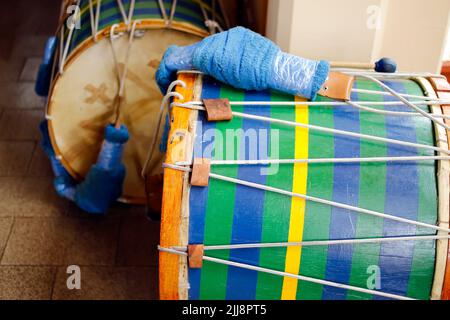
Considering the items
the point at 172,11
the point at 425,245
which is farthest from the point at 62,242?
the point at 425,245

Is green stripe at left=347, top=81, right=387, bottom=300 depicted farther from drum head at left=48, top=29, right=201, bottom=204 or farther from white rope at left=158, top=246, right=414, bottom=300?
drum head at left=48, top=29, right=201, bottom=204

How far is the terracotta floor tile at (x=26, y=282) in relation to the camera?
1653 mm

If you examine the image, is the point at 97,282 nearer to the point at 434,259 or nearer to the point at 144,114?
the point at 144,114

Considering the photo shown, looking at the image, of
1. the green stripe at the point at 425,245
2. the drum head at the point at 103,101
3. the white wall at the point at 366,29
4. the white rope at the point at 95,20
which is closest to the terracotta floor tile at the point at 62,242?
the drum head at the point at 103,101

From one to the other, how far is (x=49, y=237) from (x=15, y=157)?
46 centimetres

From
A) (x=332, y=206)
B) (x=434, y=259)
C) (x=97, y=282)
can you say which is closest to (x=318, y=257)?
(x=332, y=206)

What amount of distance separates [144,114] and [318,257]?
843mm

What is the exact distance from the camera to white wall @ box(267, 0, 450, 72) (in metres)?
1.47

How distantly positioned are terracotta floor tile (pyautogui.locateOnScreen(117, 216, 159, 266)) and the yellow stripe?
0.66 m

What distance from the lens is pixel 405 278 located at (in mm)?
1212

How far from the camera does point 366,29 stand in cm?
149

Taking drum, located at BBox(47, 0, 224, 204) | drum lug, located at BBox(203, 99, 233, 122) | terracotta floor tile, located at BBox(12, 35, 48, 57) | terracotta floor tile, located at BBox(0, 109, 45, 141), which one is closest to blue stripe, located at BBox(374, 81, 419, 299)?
drum lug, located at BBox(203, 99, 233, 122)

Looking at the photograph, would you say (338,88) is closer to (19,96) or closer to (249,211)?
(249,211)

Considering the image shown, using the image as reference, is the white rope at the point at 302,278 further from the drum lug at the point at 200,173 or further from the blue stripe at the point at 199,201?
the drum lug at the point at 200,173
